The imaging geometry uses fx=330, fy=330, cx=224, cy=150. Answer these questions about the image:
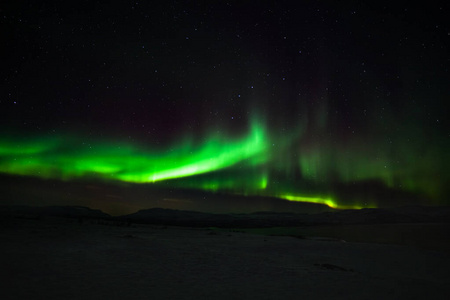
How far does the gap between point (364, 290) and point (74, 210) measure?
7537 inches

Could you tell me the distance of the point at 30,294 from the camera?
799 centimetres

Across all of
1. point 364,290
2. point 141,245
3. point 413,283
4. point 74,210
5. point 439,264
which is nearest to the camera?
point 364,290

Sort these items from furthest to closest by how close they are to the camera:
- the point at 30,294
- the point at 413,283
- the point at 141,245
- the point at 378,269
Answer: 1. the point at 141,245
2. the point at 378,269
3. the point at 413,283
4. the point at 30,294

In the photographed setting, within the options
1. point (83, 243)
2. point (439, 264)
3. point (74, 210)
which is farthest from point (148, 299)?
point (74, 210)

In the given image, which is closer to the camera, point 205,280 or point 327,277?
point 205,280

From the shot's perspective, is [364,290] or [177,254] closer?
[364,290]

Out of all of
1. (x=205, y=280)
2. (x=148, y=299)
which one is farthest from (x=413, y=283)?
(x=148, y=299)

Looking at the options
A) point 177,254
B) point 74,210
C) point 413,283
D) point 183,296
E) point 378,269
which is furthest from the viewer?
point 74,210

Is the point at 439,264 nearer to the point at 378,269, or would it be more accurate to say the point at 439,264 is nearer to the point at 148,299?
the point at 378,269

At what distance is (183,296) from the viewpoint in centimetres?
871

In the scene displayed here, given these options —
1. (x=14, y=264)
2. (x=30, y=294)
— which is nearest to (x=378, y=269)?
(x=30, y=294)

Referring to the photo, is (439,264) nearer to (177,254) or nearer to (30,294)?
(177,254)

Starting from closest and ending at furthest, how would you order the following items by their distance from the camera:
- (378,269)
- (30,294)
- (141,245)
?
1. (30,294)
2. (378,269)
3. (141,245)

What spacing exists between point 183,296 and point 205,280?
2157 mm
